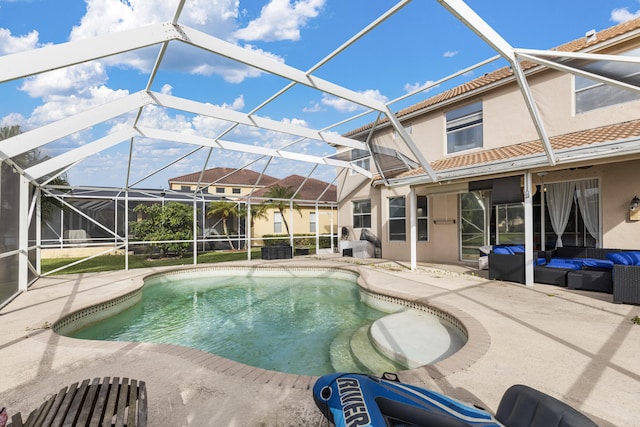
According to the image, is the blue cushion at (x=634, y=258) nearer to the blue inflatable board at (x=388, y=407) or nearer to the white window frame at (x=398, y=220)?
the blue inflatable board at (x=388, y=407)

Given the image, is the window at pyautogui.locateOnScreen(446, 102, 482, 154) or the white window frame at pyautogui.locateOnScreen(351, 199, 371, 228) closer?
the window at pyautogui.locateOnScreen(446, 102, 482, 154)

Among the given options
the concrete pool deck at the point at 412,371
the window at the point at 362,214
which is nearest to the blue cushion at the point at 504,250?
the concrete pool deck at the point at 412,371

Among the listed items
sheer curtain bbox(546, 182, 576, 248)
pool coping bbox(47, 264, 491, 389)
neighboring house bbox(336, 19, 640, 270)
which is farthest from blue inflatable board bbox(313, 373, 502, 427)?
sheer curtain bbox(546, 182, 576, 248)

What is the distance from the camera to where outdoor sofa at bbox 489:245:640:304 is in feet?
20.4

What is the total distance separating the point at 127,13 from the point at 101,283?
7352 millimetres

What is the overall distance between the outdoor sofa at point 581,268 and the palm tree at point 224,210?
52.0 feet

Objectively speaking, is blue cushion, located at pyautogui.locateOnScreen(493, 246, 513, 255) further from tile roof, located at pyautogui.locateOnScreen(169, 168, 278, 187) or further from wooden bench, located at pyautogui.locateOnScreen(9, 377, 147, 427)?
tile roof, located at pyautogui.locateOnScreen(169, 168, 278, 187)

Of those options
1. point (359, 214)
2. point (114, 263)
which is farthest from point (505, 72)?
point (114, 263)

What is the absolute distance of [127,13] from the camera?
598 centimetres

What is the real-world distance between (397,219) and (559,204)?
6144 mm

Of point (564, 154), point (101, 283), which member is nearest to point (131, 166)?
point (101, 283)

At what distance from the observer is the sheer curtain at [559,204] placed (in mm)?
9516

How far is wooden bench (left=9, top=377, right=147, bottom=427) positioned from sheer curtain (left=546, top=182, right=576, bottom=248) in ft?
37.8

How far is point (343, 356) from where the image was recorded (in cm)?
509
